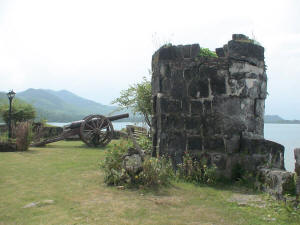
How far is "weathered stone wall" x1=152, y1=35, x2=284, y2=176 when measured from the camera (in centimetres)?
513

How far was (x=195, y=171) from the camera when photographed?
5.18 meters

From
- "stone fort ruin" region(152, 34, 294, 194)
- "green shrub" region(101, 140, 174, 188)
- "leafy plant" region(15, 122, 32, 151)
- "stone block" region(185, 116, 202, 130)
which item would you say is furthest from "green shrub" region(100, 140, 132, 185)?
"leafy plant" region(15, 122, 32, 151)

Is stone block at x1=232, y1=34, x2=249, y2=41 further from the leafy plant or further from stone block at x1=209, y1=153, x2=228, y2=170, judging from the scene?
the leafy plant

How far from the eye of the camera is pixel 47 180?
18.6 ft

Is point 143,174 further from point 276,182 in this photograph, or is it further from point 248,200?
point 276,182

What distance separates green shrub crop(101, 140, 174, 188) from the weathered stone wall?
471mm

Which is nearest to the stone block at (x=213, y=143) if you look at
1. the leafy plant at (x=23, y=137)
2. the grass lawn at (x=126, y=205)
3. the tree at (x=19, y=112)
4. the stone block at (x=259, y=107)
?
the grass lawn at (x=126, y=205)

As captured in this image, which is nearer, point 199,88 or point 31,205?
point 31,205

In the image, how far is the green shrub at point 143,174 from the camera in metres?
4.95

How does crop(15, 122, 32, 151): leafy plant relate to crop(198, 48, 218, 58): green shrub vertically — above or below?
below

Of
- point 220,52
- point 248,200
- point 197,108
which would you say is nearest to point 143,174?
point 197,108

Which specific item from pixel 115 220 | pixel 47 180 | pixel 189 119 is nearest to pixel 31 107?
pixel 47 180

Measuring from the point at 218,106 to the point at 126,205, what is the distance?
8.22 feet

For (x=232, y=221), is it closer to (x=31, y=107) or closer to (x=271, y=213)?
(x=271, y=213)
